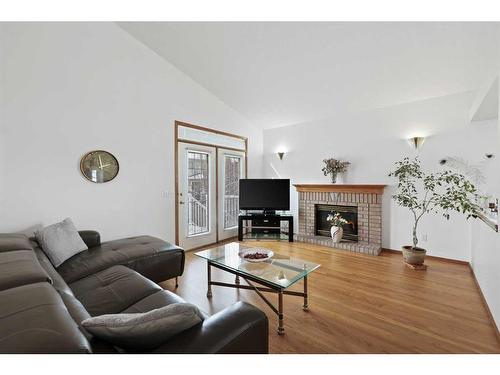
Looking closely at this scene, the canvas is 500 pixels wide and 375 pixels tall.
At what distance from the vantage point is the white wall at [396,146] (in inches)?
140

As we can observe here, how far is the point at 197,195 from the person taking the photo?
4551 mm

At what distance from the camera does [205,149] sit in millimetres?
4617

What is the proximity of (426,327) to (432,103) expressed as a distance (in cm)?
331

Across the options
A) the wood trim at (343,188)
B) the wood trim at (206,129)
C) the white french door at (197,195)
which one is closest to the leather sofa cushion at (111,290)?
the white french door at (197,195)

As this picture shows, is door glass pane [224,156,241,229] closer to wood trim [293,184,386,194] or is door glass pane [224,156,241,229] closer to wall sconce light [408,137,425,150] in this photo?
wood trim [293,184,386,194]

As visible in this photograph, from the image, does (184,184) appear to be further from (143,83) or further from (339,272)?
(339,272)

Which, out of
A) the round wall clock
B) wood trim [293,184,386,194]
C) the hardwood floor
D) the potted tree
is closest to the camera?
the hardwood floor

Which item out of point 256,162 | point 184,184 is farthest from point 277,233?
point 184,184

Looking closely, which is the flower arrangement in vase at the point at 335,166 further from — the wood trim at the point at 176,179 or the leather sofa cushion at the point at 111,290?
the leather sofa cushion at the point at 111,290

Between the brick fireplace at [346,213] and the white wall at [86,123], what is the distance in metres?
2.66

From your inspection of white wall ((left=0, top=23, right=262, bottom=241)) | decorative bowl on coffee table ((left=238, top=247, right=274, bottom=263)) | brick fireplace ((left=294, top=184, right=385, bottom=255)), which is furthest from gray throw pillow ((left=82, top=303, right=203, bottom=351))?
brick fireplace ((left=294, top=184, right=385, bottom=255))

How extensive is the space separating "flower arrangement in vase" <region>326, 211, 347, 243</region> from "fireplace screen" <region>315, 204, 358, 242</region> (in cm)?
11

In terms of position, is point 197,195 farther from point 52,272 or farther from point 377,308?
point 377,308

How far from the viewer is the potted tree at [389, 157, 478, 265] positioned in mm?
3430
